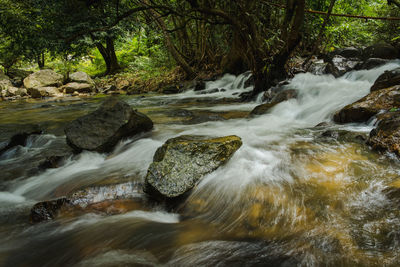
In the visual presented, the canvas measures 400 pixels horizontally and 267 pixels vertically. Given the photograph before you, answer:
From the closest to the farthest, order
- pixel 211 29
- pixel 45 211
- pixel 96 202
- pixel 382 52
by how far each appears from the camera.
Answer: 1. pixel 45 211
2. pixel 96 202
3. pixel 382 52
4. pixel 211 29

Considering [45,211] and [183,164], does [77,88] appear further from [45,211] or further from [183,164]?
[183,164]

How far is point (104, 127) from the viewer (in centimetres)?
365

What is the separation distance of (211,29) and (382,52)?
7.12 metres

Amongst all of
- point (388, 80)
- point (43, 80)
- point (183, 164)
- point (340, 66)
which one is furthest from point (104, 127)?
point (43, 80)

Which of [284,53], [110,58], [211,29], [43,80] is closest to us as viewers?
[284,53]

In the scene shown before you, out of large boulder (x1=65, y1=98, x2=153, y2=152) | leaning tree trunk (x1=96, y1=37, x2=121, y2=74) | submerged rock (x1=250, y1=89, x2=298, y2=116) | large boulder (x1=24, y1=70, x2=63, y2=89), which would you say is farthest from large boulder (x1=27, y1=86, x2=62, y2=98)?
submerged rock (x1=250, y1=89, x2=298, y2=116)

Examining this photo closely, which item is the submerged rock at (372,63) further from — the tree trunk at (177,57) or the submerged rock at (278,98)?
the tree trunk at (177,57)

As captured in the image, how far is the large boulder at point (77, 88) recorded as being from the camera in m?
14.4

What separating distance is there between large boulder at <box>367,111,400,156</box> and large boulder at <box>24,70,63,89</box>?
16604mm

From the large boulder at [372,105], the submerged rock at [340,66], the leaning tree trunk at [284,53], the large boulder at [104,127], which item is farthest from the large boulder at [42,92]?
the large boulder at [372,105]

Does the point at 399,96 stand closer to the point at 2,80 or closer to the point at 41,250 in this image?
the point at 41,250

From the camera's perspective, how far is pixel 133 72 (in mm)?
17453

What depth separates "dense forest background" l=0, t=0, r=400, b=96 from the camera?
178 inches

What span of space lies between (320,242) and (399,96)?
123 inches
